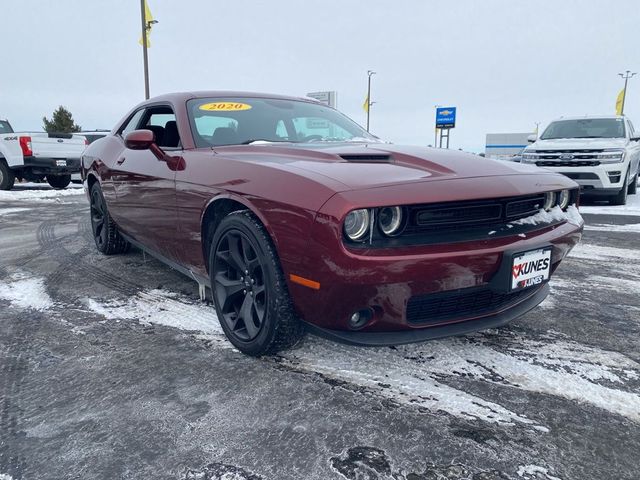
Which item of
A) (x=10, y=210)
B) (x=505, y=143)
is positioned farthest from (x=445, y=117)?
(x=10, y=210)

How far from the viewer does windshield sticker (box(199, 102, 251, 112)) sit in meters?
3.12

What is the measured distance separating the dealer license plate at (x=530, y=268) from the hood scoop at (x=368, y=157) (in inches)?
30.9

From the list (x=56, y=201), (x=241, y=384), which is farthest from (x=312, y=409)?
(x=56, y=201)

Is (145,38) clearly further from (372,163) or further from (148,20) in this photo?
(372,163)

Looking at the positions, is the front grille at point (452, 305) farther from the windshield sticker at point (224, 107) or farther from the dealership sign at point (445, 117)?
the dealership sign at point (445, 117)

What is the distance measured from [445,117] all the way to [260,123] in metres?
30.6

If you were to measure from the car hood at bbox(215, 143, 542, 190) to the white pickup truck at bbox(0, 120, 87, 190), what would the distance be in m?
10.1

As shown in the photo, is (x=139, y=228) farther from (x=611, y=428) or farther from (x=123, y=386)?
(x=611, y=428)

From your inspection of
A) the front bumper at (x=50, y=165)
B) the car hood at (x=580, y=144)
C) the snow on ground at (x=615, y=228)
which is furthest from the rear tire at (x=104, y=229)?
the front bumper at (x=50, y=165)

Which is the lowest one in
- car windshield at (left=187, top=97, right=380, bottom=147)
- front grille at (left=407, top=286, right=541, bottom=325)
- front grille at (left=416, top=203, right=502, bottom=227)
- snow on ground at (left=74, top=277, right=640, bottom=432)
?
snow on ground at (left=74, top=277, right=640, bottom=432)

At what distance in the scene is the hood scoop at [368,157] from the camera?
2.33 metres

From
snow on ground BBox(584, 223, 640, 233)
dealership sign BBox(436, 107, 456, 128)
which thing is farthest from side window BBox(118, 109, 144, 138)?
dealership sign BBox(436, 107, 456, 128)

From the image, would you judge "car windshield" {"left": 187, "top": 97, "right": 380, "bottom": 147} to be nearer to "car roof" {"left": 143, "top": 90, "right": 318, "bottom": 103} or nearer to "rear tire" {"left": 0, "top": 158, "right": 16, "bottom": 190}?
"car roof" {"left": 143, "top": 90, "right": 318, "bottom": 103}

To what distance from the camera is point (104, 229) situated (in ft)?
14.8
